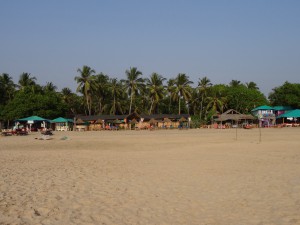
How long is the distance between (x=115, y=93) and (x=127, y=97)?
5.90m

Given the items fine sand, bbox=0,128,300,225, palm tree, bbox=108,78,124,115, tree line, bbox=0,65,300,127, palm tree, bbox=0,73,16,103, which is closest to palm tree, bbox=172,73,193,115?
tree line, bbox=0,65,300,127

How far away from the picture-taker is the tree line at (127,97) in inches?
2229

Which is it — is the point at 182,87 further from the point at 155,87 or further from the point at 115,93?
the point at 115,93

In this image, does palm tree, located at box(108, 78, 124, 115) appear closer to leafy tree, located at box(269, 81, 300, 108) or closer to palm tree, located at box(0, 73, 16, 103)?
palm tree, located at box(0, 73, 16, 103)

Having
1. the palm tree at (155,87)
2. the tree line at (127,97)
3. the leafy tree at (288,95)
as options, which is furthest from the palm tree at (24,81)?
the leafy tree at (288,95)

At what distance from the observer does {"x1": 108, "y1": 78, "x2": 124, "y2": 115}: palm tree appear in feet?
202

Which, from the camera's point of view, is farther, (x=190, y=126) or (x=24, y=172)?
(x=190, y=126)

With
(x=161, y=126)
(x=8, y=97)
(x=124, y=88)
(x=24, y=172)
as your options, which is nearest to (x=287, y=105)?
(x=161, y=126)

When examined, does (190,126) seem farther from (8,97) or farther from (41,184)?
(41,184)

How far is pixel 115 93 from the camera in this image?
2479 inches

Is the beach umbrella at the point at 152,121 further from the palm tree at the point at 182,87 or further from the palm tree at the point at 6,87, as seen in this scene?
the palm tree at the point at 6,87

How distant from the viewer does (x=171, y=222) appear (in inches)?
196

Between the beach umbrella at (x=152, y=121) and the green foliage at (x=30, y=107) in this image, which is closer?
the green foliage at (x=30, y=107)

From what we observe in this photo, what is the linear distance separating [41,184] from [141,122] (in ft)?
157
